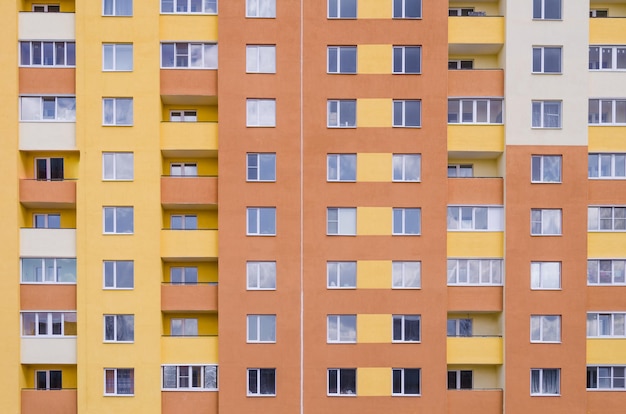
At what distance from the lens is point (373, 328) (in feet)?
74.3

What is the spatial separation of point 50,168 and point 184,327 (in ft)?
31.0

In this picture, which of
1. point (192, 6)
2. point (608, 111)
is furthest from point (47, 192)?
point (608, 111)

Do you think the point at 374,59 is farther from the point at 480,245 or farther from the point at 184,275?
the point at 184,275

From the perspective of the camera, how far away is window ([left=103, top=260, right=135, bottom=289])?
888 inches

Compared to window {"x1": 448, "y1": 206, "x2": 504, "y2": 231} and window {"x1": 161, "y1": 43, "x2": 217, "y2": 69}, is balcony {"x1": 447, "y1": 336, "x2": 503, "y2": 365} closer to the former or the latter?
window {"x1": 448, "y1": 206, "x2": 504, "y2": 231}

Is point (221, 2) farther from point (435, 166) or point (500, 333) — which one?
point (500, 333)

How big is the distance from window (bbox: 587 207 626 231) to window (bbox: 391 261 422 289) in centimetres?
822

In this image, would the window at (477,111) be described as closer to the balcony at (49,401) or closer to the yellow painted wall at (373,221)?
the yellow painted wall at (373,221)

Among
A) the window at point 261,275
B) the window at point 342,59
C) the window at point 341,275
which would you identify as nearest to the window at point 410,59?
the window at point 342,59

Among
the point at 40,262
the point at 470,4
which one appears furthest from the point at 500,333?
the point at 40,262

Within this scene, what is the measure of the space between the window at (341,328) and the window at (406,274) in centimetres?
246

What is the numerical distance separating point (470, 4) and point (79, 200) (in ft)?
64.9

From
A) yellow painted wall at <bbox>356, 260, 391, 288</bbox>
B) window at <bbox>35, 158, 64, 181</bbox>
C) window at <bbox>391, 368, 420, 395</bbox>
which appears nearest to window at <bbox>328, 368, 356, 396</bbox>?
window at <bbox>391, 368, 420, 395</bbox>

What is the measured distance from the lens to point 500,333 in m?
23.0
